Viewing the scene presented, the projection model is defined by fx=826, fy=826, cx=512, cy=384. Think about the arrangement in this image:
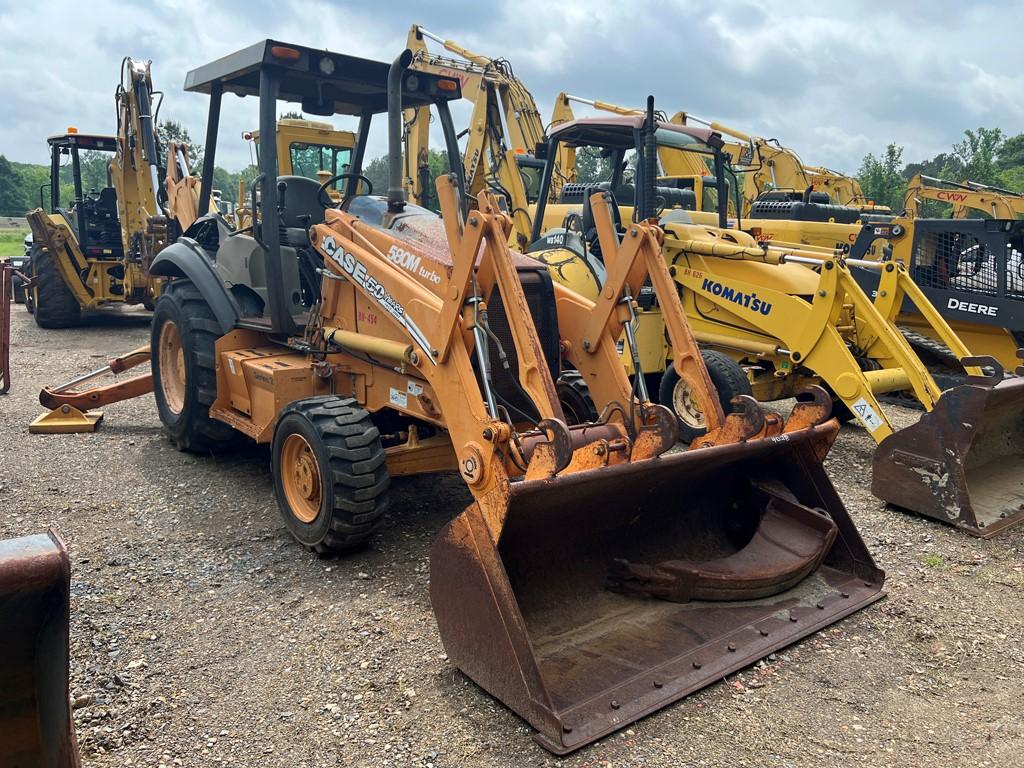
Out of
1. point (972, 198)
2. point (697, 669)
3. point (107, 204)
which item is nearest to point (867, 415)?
point (697, 669)

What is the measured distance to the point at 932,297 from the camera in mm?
8148

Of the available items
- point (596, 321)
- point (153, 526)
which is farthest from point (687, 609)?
point (153, 526)

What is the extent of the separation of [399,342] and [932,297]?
6142 millimetres

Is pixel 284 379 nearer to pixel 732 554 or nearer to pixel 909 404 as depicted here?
pixel 732 554

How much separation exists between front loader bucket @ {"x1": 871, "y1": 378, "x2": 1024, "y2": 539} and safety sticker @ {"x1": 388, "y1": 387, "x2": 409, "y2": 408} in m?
3.02

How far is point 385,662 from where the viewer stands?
130 inches

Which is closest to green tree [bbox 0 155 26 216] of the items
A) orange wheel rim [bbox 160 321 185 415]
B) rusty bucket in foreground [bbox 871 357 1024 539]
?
orange wheel rim [bbox 160 321 185 415]

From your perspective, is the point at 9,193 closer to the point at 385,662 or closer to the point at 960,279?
the point at 960,279

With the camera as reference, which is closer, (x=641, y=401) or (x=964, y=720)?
(x=964, y=720)

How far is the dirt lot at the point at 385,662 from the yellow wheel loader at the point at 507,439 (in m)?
0.15

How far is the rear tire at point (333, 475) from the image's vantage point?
4.05m

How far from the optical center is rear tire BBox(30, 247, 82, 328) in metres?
12.6

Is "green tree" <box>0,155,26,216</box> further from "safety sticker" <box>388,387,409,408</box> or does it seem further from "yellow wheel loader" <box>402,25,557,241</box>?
"safety sticker" <box>388,387,409,408</box>

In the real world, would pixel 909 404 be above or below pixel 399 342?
below
